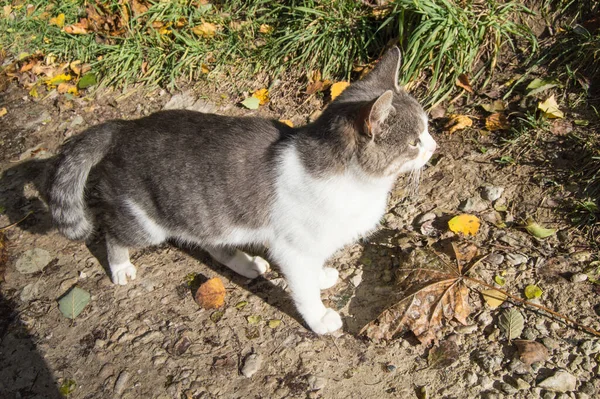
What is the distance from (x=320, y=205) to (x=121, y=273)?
1.55 meters

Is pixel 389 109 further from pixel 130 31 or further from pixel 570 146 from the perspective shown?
pixel 130 31

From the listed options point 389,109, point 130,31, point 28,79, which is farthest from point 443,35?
point 28,79

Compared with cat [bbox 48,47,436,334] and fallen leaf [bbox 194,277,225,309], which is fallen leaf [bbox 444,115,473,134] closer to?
cat [bbox 48,47,436,334]

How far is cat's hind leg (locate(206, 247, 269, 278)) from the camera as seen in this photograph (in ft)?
11.6

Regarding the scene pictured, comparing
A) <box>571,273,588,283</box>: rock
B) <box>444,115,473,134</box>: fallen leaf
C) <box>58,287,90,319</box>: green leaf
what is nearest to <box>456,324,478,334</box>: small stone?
<box>571,273,588,283</box>: rock

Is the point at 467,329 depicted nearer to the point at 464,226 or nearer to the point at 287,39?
the point at 464,226

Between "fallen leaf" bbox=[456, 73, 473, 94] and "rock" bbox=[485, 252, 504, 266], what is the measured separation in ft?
4.91

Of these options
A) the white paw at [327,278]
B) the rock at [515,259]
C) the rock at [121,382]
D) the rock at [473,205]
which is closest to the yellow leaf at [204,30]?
the white paw at [327,278]

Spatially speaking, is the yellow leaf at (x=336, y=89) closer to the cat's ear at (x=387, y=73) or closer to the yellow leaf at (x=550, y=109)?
the cat's ear at (x=387, y=73)

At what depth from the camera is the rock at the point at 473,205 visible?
11.9 feet

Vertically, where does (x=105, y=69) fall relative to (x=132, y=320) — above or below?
above

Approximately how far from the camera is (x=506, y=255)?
10.9 feet

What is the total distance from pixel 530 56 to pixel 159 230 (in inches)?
124

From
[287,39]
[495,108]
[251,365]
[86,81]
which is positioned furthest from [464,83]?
[86,81]
